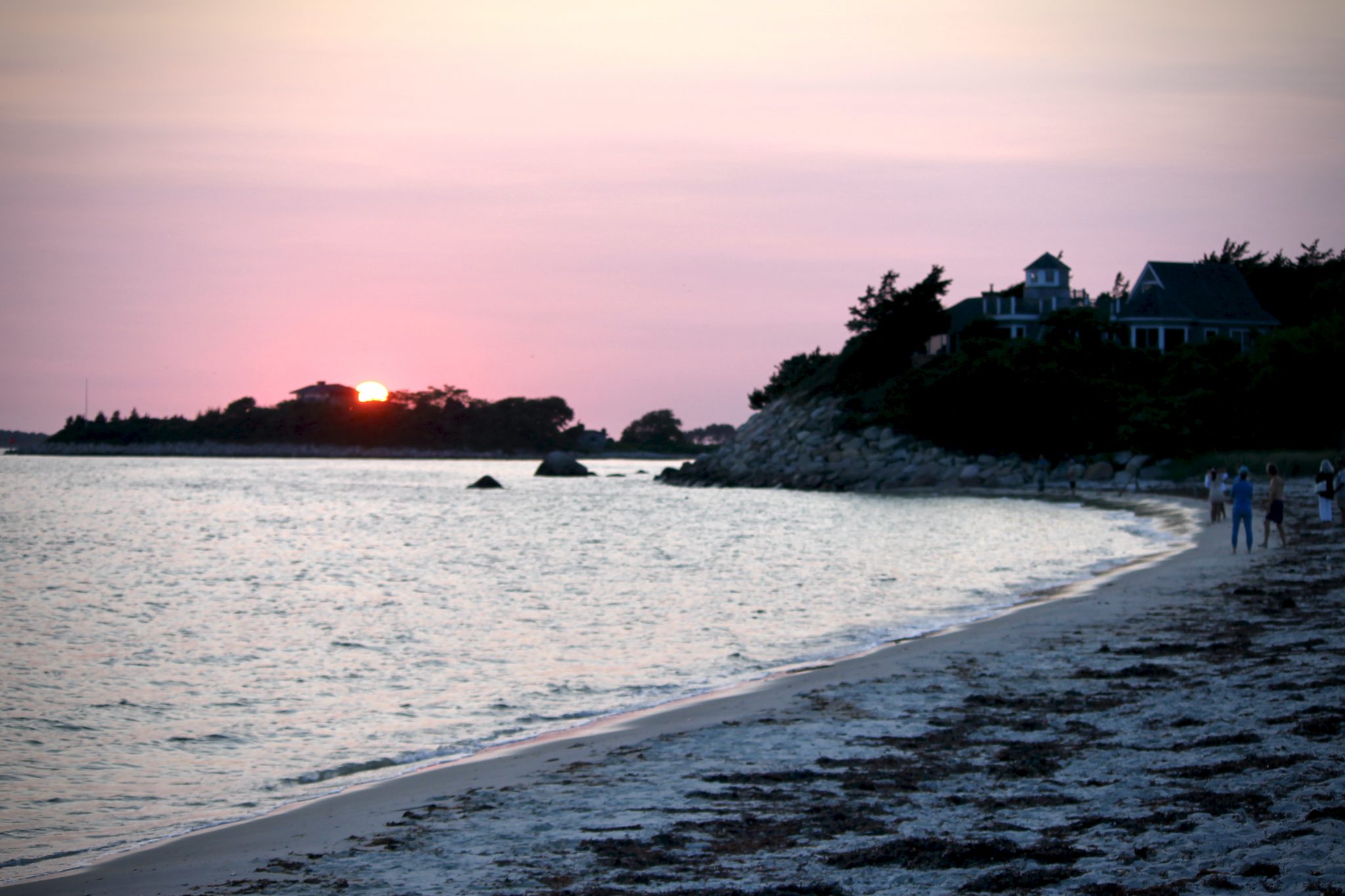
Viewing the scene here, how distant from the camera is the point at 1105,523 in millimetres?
36438

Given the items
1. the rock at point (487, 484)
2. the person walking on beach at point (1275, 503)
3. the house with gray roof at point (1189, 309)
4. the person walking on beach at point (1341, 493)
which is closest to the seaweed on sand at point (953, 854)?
the person walking on beach at point (1275, 503)

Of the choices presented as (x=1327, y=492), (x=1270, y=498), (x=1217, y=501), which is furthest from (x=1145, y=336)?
(x=1270, y=498)

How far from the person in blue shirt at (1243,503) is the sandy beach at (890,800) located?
10.8m

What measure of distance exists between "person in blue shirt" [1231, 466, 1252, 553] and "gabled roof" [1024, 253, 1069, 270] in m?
64.3

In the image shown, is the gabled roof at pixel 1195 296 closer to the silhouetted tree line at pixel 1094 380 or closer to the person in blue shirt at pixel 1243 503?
the silhouetted tree line at pixel 1094 380

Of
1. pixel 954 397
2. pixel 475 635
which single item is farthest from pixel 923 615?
pixel 954 397

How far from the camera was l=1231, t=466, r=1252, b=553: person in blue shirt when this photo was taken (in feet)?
70.6

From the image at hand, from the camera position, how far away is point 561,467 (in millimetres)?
111500

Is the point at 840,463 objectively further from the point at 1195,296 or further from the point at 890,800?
the point at 890,800

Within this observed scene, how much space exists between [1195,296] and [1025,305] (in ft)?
36.5

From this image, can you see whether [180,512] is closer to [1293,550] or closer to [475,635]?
[475,635]

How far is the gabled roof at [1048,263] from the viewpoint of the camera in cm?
8256

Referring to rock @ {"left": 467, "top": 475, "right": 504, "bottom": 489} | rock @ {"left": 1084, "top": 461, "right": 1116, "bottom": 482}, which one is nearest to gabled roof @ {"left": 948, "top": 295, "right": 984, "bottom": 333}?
rock @ {"left": 1084, "top": 461, "right": 1116, "bottom": 482}

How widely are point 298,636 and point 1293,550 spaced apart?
698 inches
